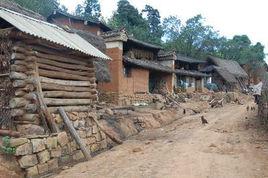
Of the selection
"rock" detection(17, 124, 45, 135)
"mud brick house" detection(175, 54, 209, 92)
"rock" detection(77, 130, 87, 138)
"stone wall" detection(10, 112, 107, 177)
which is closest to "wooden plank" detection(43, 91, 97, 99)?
A: "stone wall" detection(10, 112, 107, 177)

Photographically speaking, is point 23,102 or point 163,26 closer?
point 23,102

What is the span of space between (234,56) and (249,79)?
18.5ft

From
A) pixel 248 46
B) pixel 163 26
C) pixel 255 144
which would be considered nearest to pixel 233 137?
pixel 255 144

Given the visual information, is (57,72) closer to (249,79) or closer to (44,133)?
(44,133)

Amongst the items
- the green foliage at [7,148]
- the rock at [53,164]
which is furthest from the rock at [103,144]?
the green foliage at [7,148]

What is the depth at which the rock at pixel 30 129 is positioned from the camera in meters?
10.3

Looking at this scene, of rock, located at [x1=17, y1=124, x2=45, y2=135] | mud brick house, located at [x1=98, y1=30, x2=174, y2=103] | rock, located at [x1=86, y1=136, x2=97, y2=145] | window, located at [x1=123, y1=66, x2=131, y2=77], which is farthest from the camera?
window, located at [x1=123, y1=66, x2=131, y2=77]

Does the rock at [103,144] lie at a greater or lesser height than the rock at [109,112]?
lesser

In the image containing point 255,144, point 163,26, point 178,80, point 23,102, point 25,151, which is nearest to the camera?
point 25,151

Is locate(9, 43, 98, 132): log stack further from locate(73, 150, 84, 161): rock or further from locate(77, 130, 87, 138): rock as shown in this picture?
locate(73, 150, 84, 161): rock

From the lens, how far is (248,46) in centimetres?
6347

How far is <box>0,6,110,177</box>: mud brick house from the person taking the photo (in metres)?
9.71

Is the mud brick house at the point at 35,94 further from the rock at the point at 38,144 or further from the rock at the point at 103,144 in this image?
the rock at the point at 103,144

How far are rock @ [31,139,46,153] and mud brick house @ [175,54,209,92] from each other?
88.9 ft
